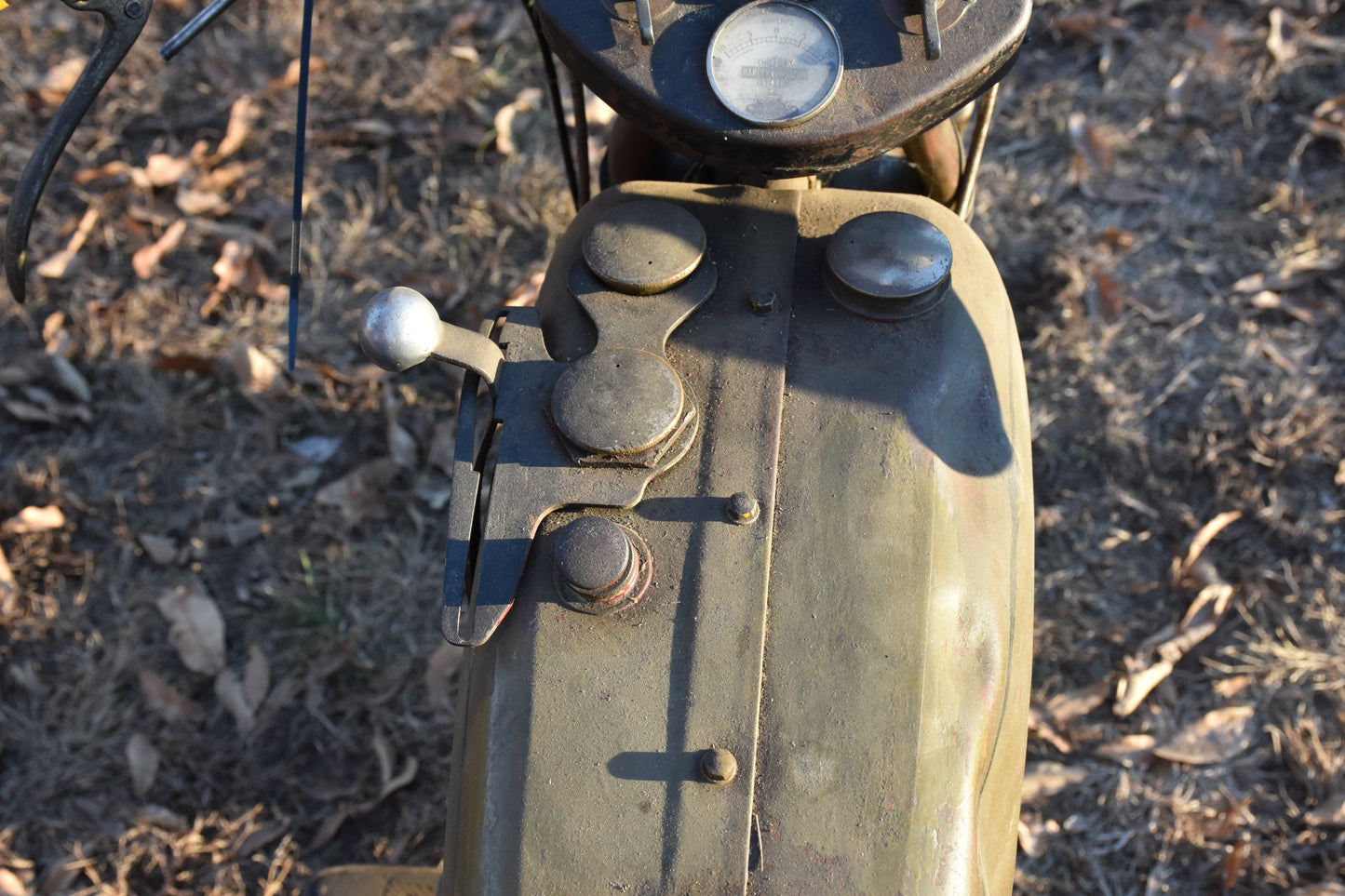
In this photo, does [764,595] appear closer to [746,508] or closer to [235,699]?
[746,508]

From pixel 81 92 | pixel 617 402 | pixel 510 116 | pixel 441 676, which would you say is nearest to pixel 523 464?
pixel 617 402

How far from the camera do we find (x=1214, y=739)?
2453mm

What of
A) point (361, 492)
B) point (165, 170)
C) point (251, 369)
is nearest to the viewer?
point (361, 492)

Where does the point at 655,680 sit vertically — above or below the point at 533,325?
below

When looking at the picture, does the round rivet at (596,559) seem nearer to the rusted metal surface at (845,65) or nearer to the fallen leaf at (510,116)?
the rusted metal surface at (845,65)

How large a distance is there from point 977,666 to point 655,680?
0.47 metres

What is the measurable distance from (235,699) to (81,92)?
1525 mm

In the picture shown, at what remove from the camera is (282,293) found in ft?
10.3

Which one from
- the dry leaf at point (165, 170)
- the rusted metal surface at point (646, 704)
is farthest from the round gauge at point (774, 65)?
the dry leaf at point (165, 170)

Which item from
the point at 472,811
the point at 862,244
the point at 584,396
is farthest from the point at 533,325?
the point at 472,811

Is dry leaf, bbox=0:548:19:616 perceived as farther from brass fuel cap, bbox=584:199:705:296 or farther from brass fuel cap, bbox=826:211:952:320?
brass fuel cap, bbox=826:211:952:320

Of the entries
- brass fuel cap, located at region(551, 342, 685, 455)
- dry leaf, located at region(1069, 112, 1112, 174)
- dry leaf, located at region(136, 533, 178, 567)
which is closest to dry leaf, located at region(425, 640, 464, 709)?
dry leaf, located at region(136, 533, 178, 567)

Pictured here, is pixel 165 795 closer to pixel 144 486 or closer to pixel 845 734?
pixel 144 486

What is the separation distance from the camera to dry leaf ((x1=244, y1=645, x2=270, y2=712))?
2.61 meters
